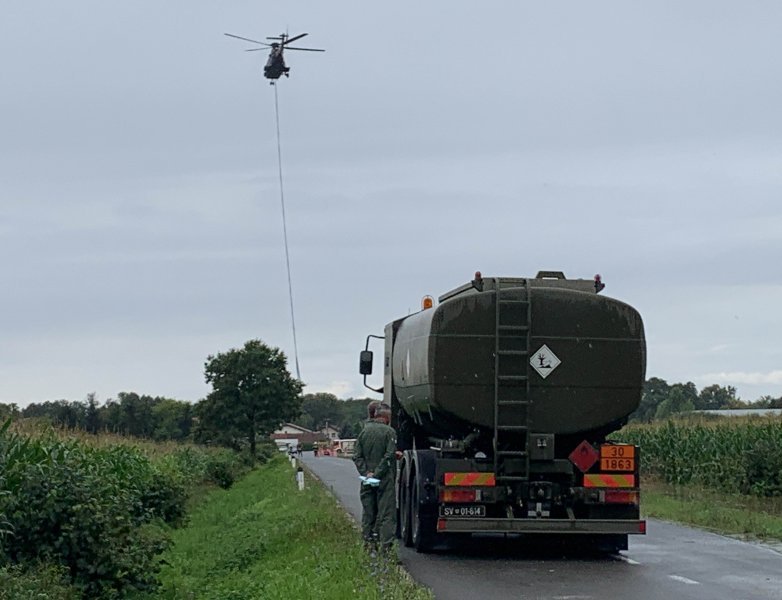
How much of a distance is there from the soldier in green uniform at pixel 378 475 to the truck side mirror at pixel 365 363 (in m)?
4.98

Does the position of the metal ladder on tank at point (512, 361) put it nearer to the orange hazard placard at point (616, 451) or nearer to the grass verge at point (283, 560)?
the orange hazard placard at point (616, 451)

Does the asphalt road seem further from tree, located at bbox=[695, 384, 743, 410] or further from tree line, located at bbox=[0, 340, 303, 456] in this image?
tree, located at bbox=[695, 384, 743, 410]

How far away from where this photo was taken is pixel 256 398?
214 ft

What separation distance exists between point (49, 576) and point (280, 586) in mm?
2820

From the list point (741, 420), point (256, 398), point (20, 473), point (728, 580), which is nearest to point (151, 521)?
point (20, 473)

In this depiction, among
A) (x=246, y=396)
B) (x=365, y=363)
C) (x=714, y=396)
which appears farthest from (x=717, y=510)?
(x=714, y=396)

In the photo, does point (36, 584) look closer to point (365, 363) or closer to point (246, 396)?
point (365, 363)

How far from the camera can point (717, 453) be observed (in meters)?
34.8

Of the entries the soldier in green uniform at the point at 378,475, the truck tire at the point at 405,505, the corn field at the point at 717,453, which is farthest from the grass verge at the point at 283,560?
the corn field at the point at 717,453

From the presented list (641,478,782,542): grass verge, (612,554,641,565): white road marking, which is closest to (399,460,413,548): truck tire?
(612,554,641,565): white road marking

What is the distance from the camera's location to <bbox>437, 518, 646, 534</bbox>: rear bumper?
15594 millimetres

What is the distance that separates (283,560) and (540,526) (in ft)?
10.8

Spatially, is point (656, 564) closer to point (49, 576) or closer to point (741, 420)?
point (49, 576)

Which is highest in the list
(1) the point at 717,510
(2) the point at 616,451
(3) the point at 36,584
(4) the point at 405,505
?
(2) the point at 616,451
